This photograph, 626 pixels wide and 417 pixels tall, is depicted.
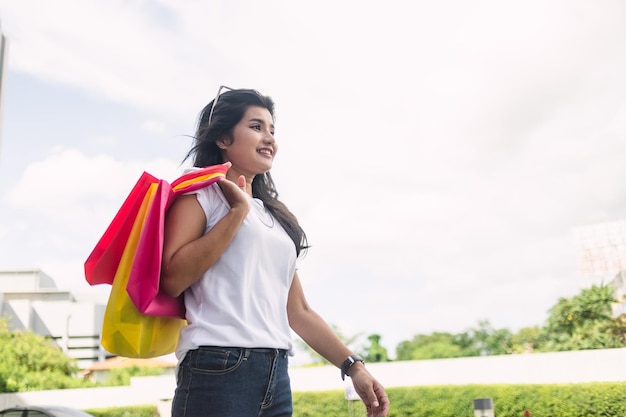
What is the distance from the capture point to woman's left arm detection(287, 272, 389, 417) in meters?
1.75

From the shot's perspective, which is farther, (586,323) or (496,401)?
(586,323)

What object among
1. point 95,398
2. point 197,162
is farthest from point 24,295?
point 197,162

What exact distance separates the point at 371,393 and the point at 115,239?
754 mm

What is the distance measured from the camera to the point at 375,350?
43.8 m

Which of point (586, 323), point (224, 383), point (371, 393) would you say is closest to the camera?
point (224, 383)

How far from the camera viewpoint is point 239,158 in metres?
1.80

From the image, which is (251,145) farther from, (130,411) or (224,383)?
(130,411)

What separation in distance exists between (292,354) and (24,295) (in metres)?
51.5

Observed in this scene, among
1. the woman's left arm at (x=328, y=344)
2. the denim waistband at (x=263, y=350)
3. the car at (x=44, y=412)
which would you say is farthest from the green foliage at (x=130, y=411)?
the denim waistband at (x=263, y=350)

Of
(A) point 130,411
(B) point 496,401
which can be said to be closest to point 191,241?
(B) point 496,401

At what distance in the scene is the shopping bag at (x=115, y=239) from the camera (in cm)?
157

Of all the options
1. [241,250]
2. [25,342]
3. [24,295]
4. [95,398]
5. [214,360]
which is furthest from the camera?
[24,295]

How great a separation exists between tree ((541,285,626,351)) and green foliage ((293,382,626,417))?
27.9 feet

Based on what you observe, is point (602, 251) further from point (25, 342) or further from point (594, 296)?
point (25, 342)
